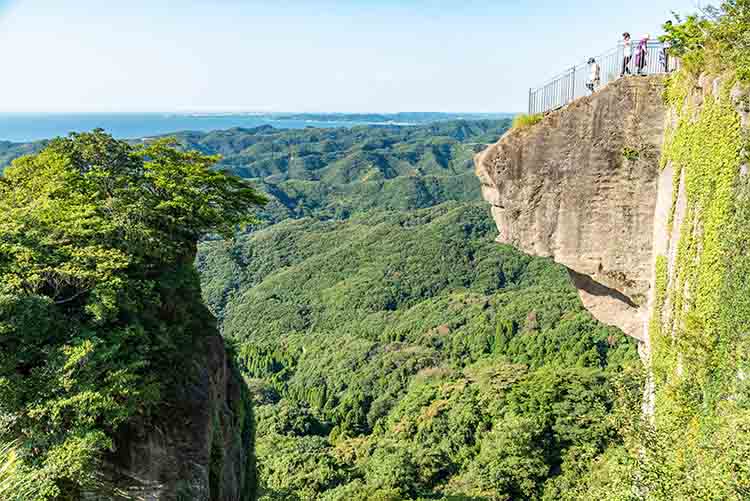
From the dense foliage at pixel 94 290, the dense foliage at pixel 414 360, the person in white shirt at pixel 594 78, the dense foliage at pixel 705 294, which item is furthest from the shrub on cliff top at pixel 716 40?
the dense foliage at pixel 94 290

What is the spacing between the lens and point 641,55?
566 inches

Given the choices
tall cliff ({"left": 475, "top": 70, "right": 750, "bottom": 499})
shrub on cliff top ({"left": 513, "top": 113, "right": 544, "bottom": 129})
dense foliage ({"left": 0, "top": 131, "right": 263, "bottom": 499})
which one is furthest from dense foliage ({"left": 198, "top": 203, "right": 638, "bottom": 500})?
shrub on cliff top ({"left": 513, "top": 113, "right": 544, "bottom": 129})

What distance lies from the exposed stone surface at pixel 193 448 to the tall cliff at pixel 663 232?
9.23 metres

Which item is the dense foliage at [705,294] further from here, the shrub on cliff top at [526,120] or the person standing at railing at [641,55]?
the shrub on cliff top at [526,120]

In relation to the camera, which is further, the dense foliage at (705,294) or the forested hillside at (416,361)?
the forested hillside at (416,361)

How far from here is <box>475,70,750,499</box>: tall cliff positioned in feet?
30.0

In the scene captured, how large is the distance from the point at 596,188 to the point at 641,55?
3387mm

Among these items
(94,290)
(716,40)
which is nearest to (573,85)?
(716,40)

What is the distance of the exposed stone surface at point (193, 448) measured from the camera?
12086 millimetres

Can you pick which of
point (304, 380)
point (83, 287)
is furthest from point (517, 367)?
point (83, 287)

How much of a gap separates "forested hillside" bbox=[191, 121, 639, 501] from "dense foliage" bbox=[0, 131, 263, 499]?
4.23 m

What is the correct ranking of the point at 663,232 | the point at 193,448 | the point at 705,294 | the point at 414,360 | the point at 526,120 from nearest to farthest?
1. the point at 705,294
2. the point at 193,448
3. the point at 663,232
4. the point at 526,120
5. the point at 414,360

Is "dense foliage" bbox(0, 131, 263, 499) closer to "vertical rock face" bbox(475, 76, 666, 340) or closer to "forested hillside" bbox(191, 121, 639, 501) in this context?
"forested hillside" bbox(191, 121, 639, 501)

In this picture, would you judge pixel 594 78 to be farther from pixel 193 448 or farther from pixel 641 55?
pixel 193 448
